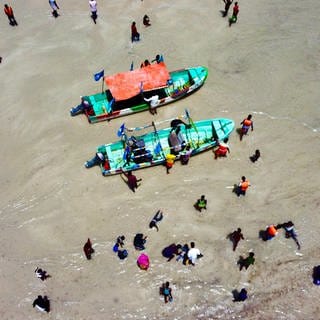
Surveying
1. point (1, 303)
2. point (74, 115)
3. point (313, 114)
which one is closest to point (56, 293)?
point (1, 303)

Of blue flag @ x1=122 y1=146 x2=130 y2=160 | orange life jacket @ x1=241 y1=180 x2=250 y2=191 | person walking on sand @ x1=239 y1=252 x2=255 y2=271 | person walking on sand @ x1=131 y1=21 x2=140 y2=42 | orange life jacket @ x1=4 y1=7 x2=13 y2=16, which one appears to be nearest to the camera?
person walking on sand @ x1=239 y1=252 x2=255 y2=271

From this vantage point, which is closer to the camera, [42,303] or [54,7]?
[42,303]

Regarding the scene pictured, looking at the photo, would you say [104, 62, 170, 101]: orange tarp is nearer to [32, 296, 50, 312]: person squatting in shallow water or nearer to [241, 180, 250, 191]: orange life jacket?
[241, 180, 250, 191]: orange life jacket

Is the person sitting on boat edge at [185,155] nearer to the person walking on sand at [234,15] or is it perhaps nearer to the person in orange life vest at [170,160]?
the person in orange life vest at [170,160]

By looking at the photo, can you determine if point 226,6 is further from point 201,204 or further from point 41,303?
point 41,303

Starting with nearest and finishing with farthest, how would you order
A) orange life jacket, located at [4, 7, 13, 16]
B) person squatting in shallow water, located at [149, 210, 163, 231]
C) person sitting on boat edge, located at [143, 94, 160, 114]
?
1. person squatting in shallow water, located at [149, 210, 163, 231]
2. person sitting on boat edge, located at [143, 94, 160, 114]
3. orange life jacket, located at [4, 7, 13, 16]

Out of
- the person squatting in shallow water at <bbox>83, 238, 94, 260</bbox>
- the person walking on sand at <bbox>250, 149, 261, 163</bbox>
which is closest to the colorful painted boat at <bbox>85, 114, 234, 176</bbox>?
the person walking on sand at <bbox>250, 149, 261, 163</bbox>

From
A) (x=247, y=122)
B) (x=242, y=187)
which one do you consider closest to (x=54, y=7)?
(x=247, y=122)

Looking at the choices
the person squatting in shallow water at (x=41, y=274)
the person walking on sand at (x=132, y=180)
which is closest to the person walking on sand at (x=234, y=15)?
the person walking on sand at (x=132, y=180)
